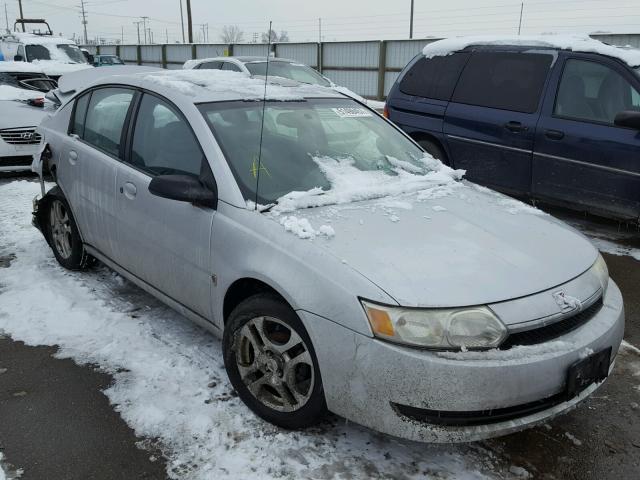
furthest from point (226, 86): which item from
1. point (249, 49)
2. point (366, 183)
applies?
point (249, 49)

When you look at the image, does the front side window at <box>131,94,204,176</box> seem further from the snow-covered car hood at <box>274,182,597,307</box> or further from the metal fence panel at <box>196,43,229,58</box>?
the metal fence panel at <box>196,43,229,58</box>

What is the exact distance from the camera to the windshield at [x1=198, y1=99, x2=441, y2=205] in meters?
3.04

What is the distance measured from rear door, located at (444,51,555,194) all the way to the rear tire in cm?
408

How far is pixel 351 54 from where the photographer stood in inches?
869

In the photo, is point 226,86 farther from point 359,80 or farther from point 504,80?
point 359,80

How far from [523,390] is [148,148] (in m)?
2.51

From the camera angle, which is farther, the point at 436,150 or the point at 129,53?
the point at 129,53

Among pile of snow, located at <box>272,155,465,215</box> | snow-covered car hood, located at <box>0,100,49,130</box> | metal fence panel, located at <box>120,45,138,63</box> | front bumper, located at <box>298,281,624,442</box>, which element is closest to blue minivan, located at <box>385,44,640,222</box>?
pile of snow, located at <box>272,155,465,215</box>

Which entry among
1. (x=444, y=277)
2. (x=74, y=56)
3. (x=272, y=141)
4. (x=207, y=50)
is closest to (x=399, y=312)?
(x=444, y=277)

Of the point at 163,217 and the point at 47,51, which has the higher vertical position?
the point at 47,51

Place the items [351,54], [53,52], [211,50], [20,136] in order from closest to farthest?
[20,136] < [53,52] < [351,54] < [211,50]

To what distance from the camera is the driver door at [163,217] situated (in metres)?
3.06

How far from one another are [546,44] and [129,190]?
4567 mm

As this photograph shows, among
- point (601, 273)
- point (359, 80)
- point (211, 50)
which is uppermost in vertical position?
point (211, 50)
